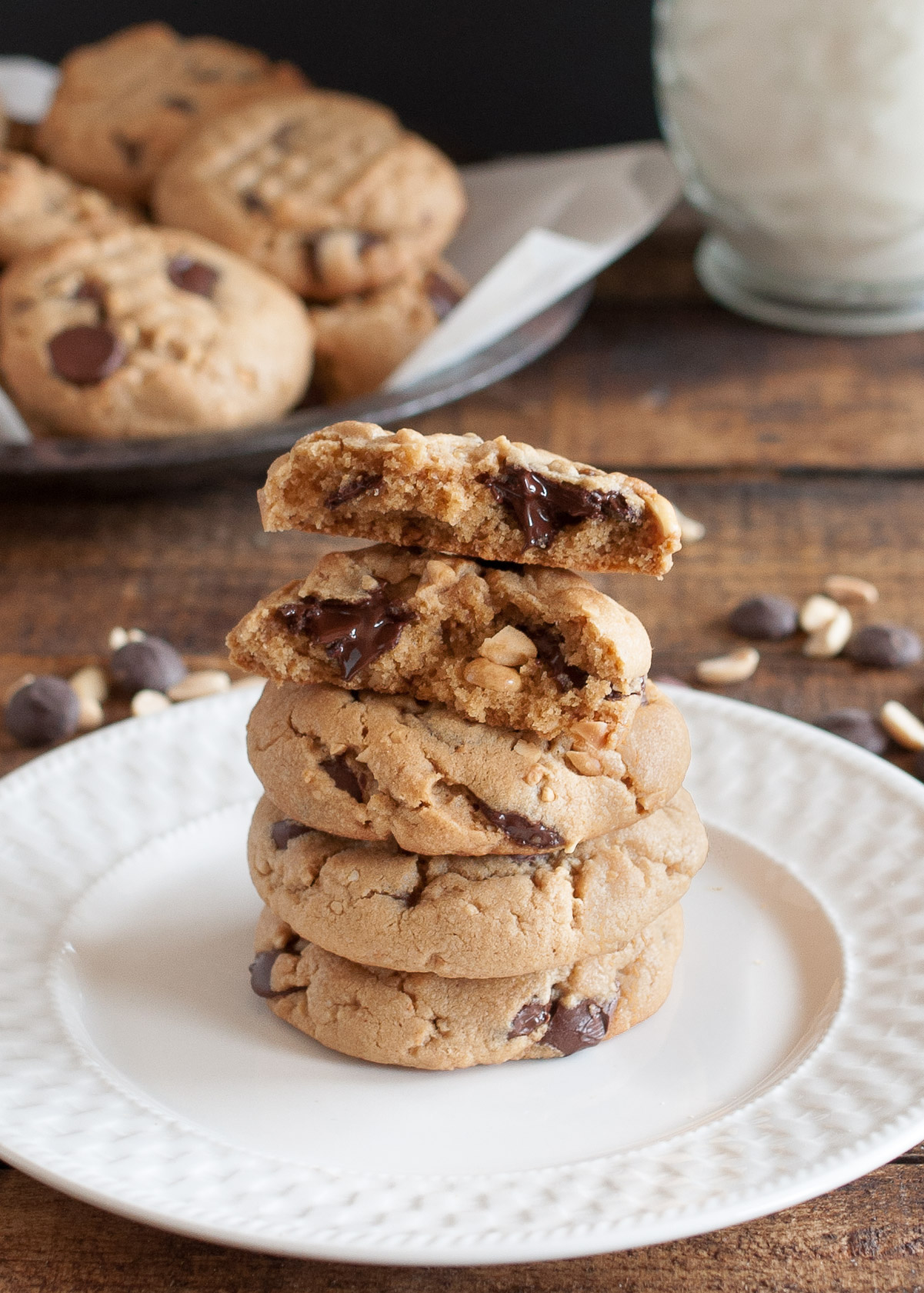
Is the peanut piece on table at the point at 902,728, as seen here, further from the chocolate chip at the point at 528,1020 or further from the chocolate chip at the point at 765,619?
the chocolate chip at the point at 528,1020

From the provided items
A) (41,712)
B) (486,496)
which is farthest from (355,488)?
(41,712)

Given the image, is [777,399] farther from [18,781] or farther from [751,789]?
[18,781]

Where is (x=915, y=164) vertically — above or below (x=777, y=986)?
above

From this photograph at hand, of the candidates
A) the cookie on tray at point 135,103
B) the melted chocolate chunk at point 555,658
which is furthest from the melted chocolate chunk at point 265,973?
the cookie on tray at point 135,103

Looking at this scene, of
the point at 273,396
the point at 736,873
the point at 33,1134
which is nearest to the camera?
the point at 33,1134

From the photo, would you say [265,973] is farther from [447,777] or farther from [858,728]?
[858,728]

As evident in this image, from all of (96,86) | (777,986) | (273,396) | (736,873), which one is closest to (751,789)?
(736,873)

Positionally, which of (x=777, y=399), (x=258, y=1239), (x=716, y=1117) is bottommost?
(x=777, y=399)
